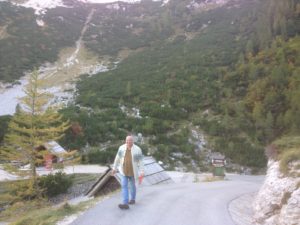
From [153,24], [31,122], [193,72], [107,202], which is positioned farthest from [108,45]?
[107,202]

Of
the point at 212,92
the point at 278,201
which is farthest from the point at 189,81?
the point at 278,201

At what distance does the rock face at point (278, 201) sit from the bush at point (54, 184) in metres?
14.2

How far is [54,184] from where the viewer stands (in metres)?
22.5

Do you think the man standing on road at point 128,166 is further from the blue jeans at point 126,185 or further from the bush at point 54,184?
the bush at point 54,184

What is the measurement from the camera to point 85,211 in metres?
10.3

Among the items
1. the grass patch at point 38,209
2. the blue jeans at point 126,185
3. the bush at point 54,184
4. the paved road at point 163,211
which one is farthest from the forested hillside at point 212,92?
the blue jeans at point 126,185

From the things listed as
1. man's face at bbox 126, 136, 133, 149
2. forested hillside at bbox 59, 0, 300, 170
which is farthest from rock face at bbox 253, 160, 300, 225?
A: forested hillside at bbox 59, 0, 300, 170

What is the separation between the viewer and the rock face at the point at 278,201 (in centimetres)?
855

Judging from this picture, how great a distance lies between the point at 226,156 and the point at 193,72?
72.7 feet

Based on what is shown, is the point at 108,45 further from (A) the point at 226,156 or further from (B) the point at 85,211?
(B) the point at 85,211

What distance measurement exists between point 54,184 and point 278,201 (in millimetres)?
15523

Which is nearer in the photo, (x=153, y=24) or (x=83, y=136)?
(x=83, y=136)

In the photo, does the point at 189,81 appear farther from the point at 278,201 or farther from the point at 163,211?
the point at 278,201

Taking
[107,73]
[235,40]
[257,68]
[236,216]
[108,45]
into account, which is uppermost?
[108,45]
